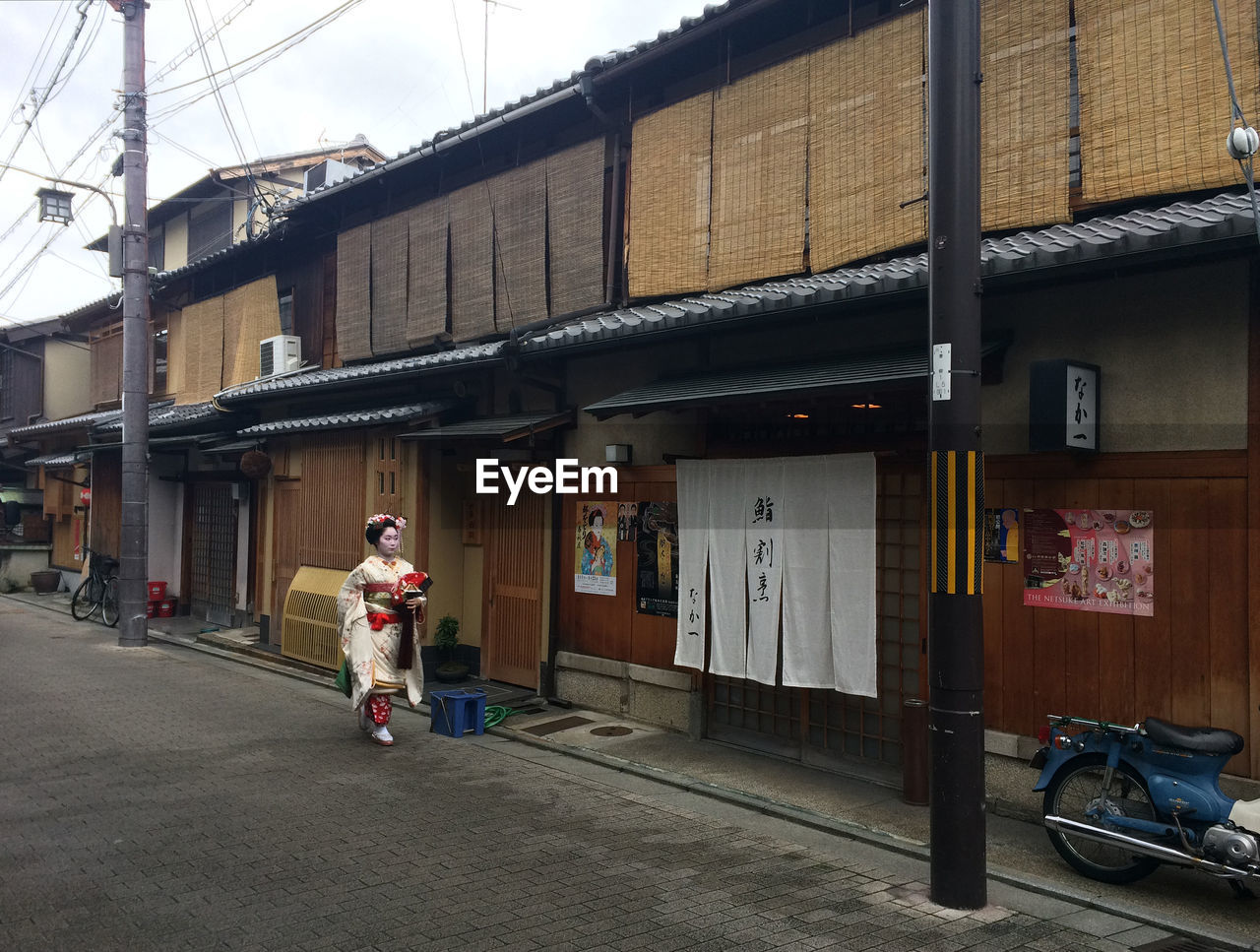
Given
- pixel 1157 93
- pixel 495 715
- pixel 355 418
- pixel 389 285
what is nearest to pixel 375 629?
pixel 495 715

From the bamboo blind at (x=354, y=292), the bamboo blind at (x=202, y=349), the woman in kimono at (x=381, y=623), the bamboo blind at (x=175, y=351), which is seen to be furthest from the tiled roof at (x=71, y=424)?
the woman in kimono at (x=381, y=623)

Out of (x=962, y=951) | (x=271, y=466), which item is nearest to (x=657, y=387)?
(x=962, y=951)

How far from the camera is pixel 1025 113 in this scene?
7520 millimetres

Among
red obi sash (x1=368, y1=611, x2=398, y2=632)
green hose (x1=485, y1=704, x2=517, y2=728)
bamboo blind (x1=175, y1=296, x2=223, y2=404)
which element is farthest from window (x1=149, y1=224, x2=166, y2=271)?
green hose (x1=485, y1=704, x2=517, y2=728)

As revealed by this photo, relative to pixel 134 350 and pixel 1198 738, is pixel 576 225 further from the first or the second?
pixel 134 350

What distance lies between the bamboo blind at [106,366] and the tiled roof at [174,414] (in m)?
3.53

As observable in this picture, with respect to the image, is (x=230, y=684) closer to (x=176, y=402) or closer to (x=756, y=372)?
(x=756, y=372)

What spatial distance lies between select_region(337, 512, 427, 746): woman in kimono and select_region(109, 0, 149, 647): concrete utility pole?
8.33m

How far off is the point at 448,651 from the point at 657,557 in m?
4.20

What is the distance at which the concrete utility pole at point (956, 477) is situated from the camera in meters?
5.52

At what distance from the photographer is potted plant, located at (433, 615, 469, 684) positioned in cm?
1274

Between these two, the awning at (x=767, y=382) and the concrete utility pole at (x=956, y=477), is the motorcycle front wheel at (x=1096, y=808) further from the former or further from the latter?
the awning at (x=767, y=382)

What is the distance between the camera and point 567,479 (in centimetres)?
1144

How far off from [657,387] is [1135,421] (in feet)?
14.1
